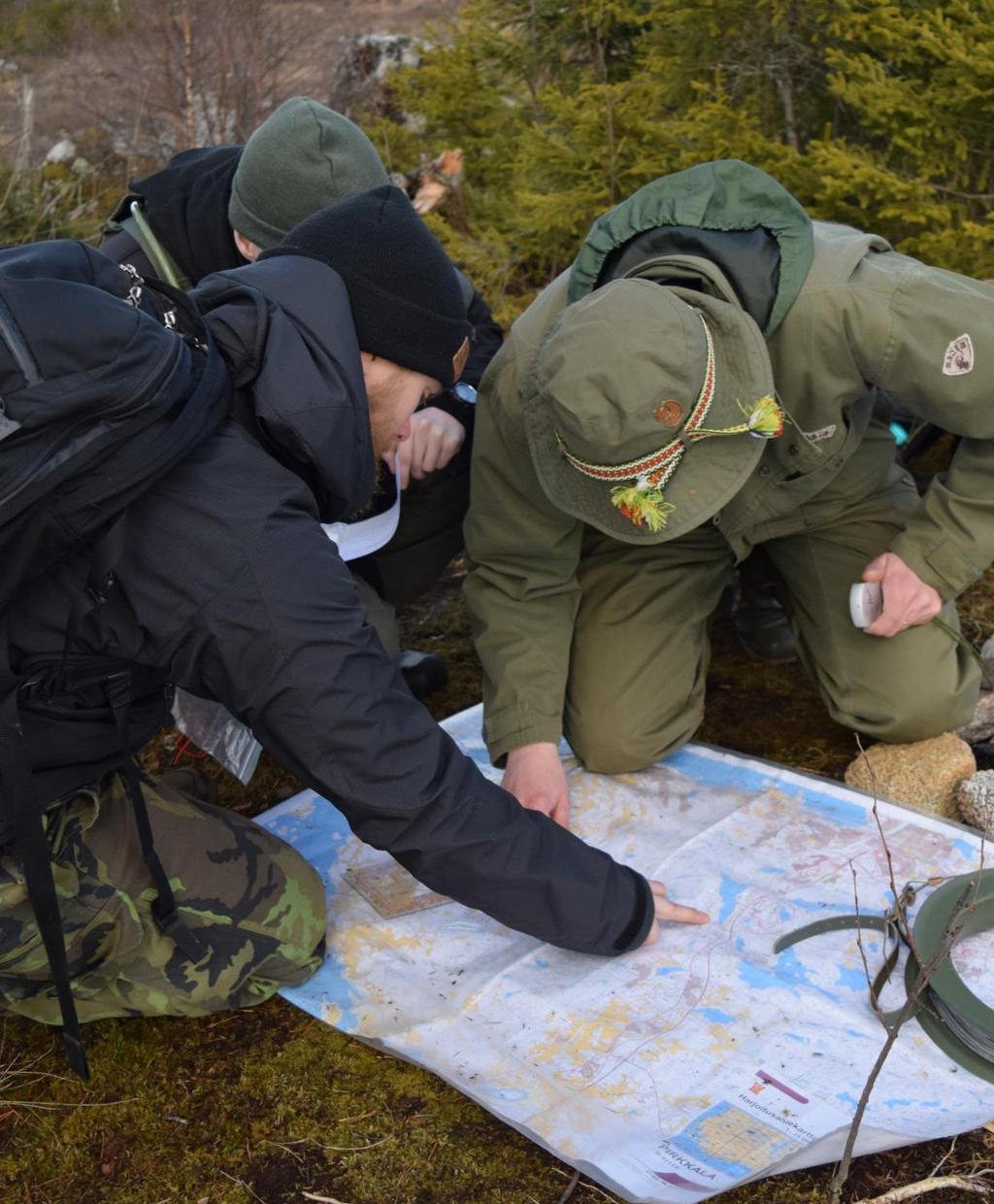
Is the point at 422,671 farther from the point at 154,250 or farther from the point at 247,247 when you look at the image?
the point at 154,250

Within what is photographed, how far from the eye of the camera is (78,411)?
154 centimetres

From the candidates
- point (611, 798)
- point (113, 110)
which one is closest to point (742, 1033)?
point (611, 798)

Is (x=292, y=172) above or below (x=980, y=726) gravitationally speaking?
above

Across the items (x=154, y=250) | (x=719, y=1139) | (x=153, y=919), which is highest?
(x=154, y=250)

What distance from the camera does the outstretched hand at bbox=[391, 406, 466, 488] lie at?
3131mm

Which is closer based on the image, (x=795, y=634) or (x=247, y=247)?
(x=247, y=247)

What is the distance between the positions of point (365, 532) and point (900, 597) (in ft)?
4.44

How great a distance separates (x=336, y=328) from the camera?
1.93m

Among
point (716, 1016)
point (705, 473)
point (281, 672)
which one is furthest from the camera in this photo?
point (705, 473)

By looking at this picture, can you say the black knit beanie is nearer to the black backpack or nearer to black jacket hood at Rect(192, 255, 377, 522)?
black jacket hood at Rect(192, 255, 377, 522)

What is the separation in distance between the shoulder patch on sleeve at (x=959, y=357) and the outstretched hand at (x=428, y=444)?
132 centimetres

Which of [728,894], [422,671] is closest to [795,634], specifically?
[728,894]

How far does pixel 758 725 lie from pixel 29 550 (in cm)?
221

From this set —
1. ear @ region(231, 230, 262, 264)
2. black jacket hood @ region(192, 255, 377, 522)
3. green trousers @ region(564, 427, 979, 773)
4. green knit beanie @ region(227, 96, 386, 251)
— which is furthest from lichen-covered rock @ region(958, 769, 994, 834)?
ear @ region(231, 230, 262, 264)
